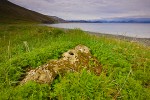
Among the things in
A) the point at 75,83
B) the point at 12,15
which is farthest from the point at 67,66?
the point at 12,15

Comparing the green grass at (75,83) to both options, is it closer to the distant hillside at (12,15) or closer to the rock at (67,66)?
the rock at (67,66)

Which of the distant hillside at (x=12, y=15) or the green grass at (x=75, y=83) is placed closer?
the green grass at (x=75, y=83)

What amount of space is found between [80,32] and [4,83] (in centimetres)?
740

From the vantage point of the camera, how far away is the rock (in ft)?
19.3

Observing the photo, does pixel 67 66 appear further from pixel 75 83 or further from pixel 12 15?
pixel 12 15

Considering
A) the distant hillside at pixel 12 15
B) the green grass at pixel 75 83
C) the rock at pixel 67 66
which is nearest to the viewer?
the green grass at pixel 75 83

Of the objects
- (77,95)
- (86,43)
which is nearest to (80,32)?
(86,43)

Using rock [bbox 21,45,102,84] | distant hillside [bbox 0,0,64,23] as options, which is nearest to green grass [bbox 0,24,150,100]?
rock [bbox 21,45,102,84]

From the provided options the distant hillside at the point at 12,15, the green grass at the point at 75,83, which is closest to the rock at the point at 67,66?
the green grass at the point at 75,83

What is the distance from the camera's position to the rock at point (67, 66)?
589 cm

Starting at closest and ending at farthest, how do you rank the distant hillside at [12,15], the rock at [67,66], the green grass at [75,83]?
1. the green grass at [75,83]
2. the rock at [67,66]
3. the distant hillside at [12,15]

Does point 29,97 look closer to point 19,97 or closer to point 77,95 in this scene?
point 19,97

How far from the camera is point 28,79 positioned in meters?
5.86

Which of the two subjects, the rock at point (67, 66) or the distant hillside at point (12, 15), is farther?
the distant hillside at point (12, 15)
